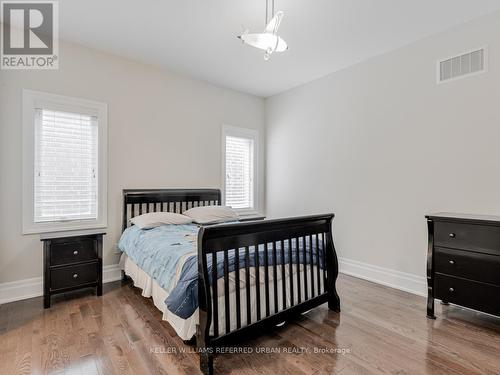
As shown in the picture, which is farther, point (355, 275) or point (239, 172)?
point (239, 172)

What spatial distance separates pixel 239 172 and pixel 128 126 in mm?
1971

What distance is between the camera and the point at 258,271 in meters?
2.07

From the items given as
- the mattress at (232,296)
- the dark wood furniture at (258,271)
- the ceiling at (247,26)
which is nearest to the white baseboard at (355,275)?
the dark wood furniture at (258,271)

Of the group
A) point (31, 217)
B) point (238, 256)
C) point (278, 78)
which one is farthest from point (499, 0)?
point (31, 217)

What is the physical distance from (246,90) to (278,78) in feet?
2.39

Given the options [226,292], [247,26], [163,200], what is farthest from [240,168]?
[226,292]

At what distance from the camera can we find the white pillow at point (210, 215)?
362 centimetres

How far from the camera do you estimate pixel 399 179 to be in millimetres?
3252

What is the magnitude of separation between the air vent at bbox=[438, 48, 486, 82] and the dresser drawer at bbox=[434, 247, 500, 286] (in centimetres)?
178

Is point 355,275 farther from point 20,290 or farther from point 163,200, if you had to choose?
point 20,290

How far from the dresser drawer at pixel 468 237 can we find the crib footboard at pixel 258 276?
3.19ft

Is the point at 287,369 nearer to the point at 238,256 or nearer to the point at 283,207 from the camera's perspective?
the point at 238,256

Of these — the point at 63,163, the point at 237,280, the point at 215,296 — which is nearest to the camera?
the point at 215,296

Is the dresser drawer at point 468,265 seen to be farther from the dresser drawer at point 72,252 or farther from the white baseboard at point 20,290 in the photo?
the white baseboard at point 20,290
